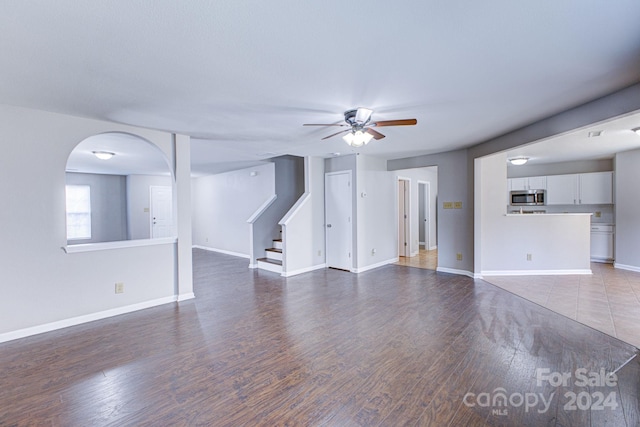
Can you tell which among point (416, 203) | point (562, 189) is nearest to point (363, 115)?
point (416, 203)

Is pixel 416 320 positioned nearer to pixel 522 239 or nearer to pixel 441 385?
pixel 441 385

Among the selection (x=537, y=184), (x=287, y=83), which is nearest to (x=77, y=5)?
(x=287, y=83)

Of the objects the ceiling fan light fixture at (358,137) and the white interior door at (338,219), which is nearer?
the ceiling fan light fixture at (358,137)

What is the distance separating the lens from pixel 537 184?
7074mm

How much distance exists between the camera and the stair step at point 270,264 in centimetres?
590

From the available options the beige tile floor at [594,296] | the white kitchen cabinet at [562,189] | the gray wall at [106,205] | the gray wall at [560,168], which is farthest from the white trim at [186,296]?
the white kitchen cabinet at [562,189]

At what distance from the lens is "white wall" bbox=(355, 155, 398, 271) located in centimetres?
582

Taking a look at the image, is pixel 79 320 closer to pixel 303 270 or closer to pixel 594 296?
pixel 303 270

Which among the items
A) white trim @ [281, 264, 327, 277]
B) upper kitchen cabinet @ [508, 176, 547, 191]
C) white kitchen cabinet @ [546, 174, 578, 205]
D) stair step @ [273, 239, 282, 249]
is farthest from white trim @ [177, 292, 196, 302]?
white kitchen cabinet @ [546, 174, 578, 205]

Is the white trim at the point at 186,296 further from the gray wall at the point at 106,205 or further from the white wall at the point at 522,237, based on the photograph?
A: the gray wall at the point at 106,205

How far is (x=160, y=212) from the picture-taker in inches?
346

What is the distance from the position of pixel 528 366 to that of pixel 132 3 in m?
3.57

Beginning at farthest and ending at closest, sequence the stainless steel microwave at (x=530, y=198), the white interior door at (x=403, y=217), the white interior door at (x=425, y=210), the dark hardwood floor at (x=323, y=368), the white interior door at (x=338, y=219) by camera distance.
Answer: the white interior door at (x=425, y=210) → the white interior door at (x=403, y=217) → the stainless steel microwave at (x=530, y=198) → the white interior door at (x=338, y=219) → the dark hardwood floor at (x=323, y=368)

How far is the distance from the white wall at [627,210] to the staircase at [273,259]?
6.73m
